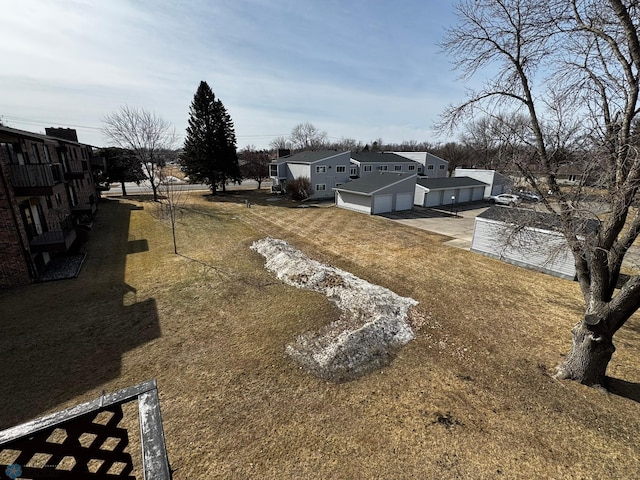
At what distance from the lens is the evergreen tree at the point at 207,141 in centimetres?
3659

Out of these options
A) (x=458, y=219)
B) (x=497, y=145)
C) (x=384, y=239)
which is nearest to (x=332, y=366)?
(x=497, y=145)

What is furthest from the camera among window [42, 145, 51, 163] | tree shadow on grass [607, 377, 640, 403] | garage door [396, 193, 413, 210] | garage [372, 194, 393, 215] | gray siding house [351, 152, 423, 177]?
gray siding house [351, 152, 423, 177]

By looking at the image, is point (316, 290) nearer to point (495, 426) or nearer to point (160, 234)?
point (495, 426)

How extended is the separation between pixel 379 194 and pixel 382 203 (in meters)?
1.10

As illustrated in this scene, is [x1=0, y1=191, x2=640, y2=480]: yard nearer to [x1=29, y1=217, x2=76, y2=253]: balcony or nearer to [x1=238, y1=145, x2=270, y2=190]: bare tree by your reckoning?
→ [x1=29, y1=217, x2=76, y2=253]: balcony

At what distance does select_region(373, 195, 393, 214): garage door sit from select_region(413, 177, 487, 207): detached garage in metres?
5.57

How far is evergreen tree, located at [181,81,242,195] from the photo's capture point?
36.6 metres

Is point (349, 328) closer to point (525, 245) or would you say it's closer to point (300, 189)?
point (525, 245)

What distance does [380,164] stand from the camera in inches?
1663

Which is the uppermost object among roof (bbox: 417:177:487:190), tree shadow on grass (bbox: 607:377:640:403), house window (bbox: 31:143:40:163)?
house window (bbox: 31:143:40:163)

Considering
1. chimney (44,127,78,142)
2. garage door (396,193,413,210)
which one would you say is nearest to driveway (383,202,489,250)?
garage door (396,193,413,210)

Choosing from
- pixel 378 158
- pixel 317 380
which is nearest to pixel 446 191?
pixel 378 158

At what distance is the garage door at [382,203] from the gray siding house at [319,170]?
8.38 metres

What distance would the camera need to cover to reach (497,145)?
23.8 ft
